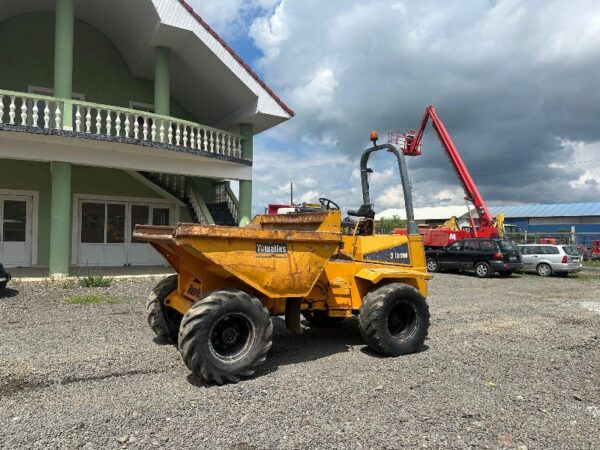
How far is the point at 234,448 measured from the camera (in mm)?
3551

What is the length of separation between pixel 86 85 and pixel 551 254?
1900cm

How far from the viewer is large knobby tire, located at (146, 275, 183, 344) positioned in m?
6.28

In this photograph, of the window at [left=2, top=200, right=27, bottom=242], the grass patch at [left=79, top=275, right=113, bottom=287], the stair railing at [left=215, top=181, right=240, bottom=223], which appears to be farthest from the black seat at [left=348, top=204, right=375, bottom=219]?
the window at [left=2, top=200, right=27, bottom=242]

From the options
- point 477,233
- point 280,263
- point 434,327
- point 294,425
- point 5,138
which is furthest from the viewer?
point 477,233

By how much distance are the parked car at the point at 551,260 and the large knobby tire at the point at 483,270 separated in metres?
2.51

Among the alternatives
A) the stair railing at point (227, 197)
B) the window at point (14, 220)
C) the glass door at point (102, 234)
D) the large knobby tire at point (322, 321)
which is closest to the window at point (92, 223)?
the glass door at point (102, 234)

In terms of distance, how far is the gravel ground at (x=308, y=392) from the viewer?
149 inches

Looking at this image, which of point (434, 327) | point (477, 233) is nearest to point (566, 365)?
point (434, 327)

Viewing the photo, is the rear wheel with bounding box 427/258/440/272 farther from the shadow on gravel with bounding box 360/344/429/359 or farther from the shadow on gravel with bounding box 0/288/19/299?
the shadow on gravel with bounding box 0/288/19/299

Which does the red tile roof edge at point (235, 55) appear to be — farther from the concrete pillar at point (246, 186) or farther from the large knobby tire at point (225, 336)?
the large knobby tire at point (225, 336)

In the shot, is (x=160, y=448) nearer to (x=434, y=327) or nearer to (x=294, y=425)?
(x=294, y=425)

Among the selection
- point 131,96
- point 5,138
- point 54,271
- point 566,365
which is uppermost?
point 131,96

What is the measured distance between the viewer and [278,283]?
5.32 m

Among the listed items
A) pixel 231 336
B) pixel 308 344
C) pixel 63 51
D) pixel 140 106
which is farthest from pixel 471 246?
pixel 231 336
